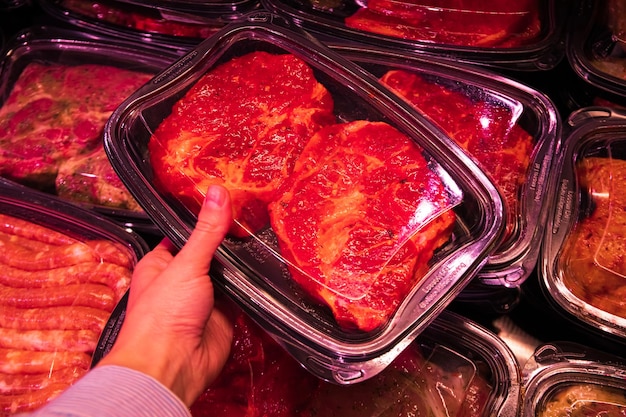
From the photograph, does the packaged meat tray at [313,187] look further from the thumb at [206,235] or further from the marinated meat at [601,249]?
the marinated meat at [601,249]

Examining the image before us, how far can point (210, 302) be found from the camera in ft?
5.21

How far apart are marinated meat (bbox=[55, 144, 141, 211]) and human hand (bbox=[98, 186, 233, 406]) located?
919 millimetres

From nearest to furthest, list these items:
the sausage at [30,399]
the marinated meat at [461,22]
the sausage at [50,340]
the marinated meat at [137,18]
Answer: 1. the sausage at [30,399]
2. the sausage at [50,340]
3. the marinated meat at [461,22]
4. the marinated meat at [137,18]

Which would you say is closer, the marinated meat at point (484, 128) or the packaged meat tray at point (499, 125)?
the packaged meat tray at point (499, 125)

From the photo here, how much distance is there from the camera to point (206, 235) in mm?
1518

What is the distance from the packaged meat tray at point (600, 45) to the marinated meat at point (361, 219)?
104 centimetres

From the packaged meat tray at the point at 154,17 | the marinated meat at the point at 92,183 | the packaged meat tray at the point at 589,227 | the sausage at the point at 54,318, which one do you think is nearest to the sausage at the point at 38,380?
the sausage at the point at 54,318

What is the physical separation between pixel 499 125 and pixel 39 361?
2.11m

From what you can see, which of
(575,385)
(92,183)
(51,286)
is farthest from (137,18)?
(575,385)

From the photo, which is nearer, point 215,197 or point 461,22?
point 215,197

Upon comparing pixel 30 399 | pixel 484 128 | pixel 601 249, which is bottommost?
pixel 30 399

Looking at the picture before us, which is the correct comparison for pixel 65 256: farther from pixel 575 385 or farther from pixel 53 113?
pixel 575 385

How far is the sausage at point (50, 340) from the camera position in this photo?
2.08m

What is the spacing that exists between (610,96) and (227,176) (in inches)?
68.0
